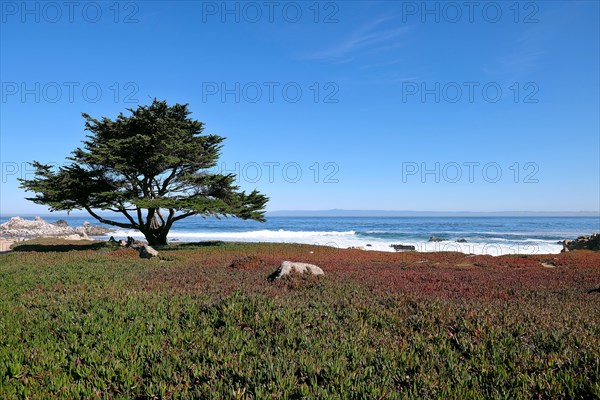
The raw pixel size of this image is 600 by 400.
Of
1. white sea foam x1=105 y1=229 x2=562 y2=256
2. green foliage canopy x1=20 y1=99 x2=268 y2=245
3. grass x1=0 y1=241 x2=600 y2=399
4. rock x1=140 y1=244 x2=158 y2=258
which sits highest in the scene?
green foliage canopy x1=20 y1=99 x2=268 y2=245

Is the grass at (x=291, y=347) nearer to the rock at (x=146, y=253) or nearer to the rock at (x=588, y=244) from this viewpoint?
the rock at (x=146, y=253)

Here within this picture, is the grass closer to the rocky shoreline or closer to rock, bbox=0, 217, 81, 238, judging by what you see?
the rocky shoreline

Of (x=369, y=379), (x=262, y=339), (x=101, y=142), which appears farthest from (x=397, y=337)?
(x=101, y=142)

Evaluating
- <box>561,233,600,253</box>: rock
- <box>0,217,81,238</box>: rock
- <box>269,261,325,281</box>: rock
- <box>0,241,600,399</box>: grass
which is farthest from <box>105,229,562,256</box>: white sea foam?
<box>0,241,600,399</box>: grass

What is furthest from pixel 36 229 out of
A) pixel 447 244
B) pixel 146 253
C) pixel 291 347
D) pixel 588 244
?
pixel 588 244

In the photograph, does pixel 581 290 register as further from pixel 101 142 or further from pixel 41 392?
pixel 101 142

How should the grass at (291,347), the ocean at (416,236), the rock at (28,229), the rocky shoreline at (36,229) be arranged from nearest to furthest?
1. the grass at (291,347)
2. the ocean at (416,236)
3. the rocky shoreline at (36,229)
4. the rock at (28,229)

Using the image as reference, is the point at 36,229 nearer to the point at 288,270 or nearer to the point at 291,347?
the point at 288,270

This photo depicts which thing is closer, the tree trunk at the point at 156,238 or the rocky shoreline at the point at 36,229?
the tree trunk at the point at 156,238

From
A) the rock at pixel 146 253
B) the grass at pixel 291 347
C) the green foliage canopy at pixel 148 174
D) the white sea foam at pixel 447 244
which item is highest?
the green foliage canopy at pixel 148 174

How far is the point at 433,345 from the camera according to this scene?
4.88m

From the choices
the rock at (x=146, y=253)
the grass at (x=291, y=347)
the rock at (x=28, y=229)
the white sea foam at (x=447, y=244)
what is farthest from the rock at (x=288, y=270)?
the rock at (x=28, y=229)

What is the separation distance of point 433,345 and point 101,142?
1242 inches

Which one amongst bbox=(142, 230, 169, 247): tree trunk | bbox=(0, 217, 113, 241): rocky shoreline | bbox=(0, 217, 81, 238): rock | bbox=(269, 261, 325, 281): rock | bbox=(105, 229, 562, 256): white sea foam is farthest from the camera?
bbox=(0, 217, 81, 238): rock
